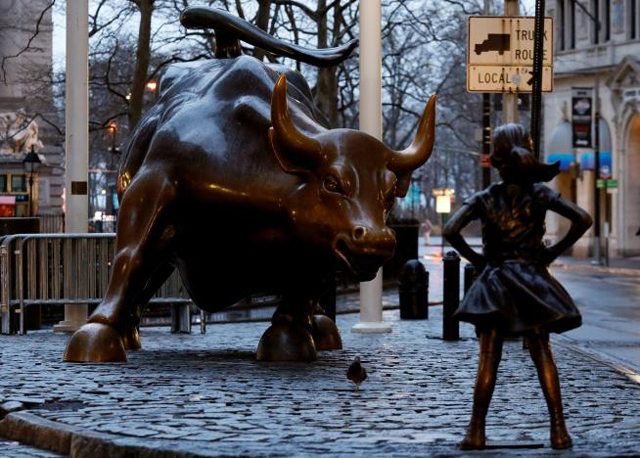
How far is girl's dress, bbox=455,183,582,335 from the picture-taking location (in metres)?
7.58

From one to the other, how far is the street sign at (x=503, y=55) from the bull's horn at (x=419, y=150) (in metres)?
5.76

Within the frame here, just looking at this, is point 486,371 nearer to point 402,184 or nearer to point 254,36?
point 402,184

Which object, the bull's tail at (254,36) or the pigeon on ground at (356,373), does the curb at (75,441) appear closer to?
the pigeon on ground at (356,373)

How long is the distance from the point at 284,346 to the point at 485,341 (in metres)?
5.39

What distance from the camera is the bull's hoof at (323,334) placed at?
1430 cm

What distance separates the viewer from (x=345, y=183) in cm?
1098

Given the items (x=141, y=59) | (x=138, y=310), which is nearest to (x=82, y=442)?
(x=138, y=310)

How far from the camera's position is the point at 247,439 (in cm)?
780

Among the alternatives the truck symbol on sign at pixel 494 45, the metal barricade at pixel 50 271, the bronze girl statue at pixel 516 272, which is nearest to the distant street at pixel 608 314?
the truck symbol on sign at pixel 494 45

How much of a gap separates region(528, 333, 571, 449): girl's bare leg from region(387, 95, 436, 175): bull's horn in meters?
3.85

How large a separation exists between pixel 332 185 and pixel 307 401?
2.03 meters

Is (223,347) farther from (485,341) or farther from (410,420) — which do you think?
(485,341)

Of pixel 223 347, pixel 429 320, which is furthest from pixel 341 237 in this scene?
pixel 429 320

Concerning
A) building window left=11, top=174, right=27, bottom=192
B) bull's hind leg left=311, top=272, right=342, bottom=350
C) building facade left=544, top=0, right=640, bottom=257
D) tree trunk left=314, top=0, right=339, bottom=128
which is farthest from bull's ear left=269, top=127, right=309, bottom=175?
building window left=11, top=174, right=27, bottom=192
